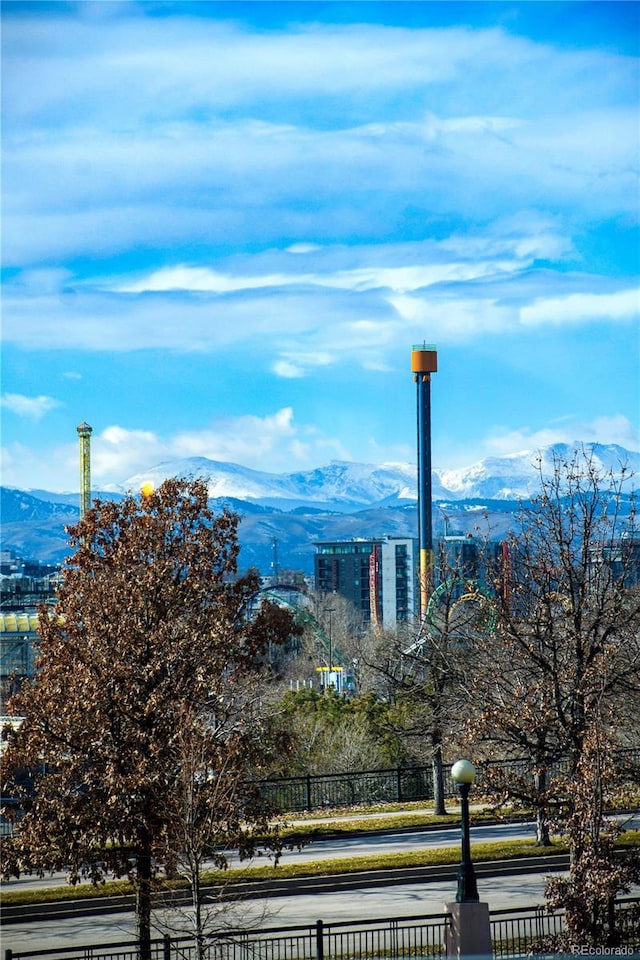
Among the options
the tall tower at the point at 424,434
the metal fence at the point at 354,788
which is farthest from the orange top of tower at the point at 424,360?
the metal fence at the point at 354,788

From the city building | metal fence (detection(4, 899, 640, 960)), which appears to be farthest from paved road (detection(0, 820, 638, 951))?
the city building

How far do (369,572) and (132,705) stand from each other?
16355 centimetres

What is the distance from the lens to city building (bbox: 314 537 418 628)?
18425 centimetres

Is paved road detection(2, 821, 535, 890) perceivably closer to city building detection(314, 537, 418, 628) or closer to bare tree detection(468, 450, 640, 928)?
bare tree detection(468, 450, 640, 928)

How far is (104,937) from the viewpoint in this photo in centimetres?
2223

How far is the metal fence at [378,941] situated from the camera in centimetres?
1911

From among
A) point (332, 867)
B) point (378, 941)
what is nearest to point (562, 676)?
point (378, 941)

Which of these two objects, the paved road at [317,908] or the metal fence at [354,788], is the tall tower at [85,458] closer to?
the metal fence at [354,788]

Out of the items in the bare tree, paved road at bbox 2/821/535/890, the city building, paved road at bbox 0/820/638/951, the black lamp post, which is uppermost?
the city building

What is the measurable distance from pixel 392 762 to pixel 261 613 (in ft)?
55.6

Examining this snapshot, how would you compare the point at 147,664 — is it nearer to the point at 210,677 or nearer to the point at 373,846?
the point at 210,677

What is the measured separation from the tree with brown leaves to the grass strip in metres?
4.58

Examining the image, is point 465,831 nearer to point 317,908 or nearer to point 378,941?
point 378,941

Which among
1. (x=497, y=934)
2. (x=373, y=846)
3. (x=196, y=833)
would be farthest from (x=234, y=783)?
(x=373, y=846)
